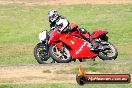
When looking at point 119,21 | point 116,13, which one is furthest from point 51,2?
point 119,21

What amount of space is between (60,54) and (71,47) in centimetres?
45

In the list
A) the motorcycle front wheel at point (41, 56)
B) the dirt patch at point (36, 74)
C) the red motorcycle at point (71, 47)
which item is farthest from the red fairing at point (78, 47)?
the dirt patch at point (36, 74)

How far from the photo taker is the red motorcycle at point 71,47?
18656 millimetres

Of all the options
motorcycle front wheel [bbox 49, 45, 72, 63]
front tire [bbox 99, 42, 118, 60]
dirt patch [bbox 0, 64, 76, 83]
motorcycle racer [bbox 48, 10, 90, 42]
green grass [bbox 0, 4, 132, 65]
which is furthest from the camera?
green grass [bbox 0, 4, 132, 65]

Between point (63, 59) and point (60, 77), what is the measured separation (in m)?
4.15

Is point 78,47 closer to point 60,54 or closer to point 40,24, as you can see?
point 60,54

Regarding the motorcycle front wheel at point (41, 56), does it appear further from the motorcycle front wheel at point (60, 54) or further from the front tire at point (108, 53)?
the front tire at point (108, 53)

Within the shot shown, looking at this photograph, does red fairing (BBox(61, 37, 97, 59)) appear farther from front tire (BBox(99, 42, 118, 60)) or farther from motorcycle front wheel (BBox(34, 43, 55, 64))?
motorcycle front wheel (BBox(34, 43, 55, 64))

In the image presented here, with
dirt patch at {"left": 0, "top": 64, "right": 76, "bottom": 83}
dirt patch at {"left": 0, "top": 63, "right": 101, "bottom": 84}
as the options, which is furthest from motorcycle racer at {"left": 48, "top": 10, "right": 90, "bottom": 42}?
dirt patch at {"left": 0, "top": 64, "right": 76, "bottom": 83}

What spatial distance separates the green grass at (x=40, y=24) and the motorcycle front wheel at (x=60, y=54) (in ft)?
6.71

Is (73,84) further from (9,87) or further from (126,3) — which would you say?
(126,3)

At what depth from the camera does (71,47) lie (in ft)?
61.3

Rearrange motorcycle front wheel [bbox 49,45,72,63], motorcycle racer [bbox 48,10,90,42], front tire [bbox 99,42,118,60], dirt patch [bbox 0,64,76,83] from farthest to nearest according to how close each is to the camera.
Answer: front tire [bbox 99,42,118,60] < motorcycle racer [bbox 48,10,90,42] < motorcycle front wheel [bbox 49,45,72,63] < dirt patch [bbox 0,64,76,83]

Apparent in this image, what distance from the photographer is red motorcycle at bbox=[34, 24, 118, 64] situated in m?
18.7
